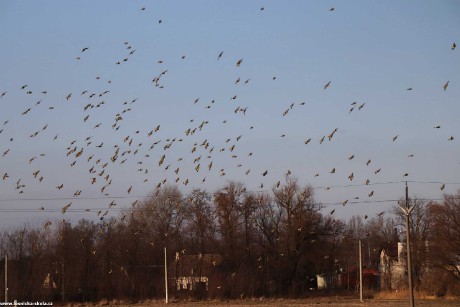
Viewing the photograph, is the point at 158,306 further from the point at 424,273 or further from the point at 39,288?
the point at 424,273

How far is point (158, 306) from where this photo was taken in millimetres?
59094

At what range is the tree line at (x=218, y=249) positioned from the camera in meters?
66.8

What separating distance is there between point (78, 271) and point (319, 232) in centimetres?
2968

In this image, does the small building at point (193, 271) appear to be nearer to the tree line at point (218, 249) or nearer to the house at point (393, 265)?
the tree line at point (218, 249)

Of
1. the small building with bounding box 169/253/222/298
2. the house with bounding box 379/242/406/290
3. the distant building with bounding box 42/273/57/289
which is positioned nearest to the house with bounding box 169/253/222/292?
the small building with bounding box 169/253/222/298

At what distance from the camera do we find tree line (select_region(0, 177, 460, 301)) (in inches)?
2628

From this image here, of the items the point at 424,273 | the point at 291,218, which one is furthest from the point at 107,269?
the point at 424,273

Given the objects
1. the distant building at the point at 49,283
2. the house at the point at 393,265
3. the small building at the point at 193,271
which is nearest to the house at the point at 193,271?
the small building at the point at 193,271

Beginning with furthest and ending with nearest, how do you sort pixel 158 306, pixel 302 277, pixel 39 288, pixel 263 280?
pixel 302 277 < pixel 263 280 < pixel 39 288 < pixel 158 306

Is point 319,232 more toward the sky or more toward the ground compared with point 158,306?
more toward the sky

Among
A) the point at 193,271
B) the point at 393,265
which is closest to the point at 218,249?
the point at 193,271

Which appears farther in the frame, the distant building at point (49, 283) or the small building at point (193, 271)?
the small building at point (193, 271)

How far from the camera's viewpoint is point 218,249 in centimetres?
8481

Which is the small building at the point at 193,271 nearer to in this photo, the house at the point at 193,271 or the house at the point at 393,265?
the house at the point at 193,271
